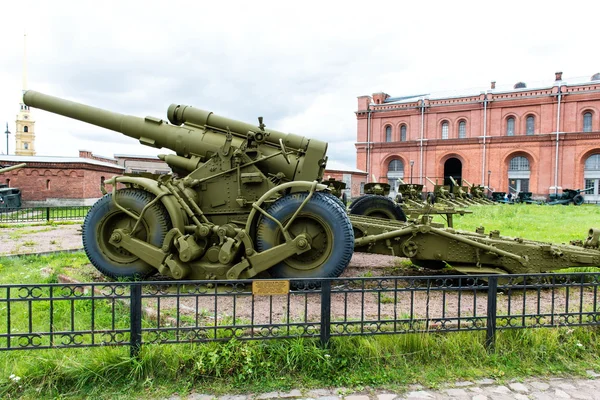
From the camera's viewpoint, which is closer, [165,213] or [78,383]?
[78,383]

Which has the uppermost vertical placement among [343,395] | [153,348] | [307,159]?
[307,159]

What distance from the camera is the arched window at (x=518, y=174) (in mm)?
39062

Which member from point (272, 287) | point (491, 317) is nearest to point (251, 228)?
point (272, 287)

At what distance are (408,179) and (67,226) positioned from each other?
34.8 metres

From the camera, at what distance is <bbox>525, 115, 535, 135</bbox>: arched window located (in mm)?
38562

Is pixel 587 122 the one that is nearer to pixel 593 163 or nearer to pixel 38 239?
pixel 593 163

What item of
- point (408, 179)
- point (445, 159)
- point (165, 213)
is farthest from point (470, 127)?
point (165, 213)

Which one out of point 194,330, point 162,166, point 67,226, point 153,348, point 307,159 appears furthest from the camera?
point 162,166

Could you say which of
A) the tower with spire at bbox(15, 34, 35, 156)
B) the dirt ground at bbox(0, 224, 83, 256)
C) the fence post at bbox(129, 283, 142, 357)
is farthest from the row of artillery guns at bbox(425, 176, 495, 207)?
the tower with spire at bbox(15, 34, 35, 156)

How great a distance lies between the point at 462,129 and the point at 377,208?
120 ft

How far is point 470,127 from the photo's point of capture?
40531 mm

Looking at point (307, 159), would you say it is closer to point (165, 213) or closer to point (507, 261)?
point (165, 213)

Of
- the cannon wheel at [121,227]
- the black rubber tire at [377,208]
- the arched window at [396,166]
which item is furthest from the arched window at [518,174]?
the cannon wheel at [121,227]

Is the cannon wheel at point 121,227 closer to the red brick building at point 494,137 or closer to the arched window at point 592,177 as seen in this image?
the red brick building at point 494,137
